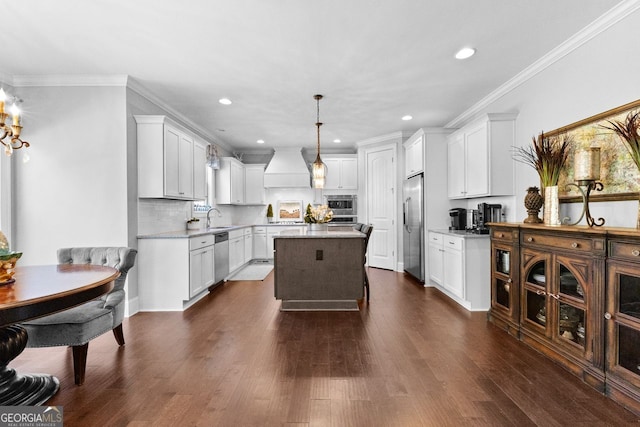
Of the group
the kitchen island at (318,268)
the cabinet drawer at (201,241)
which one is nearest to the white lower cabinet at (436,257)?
the kitchen island at (318,268)

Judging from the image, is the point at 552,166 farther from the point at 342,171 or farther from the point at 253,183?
the point at 253,183

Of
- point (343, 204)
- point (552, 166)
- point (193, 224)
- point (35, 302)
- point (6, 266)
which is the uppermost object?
point (552, 166)

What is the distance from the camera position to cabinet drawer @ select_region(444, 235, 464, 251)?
12.9 feet

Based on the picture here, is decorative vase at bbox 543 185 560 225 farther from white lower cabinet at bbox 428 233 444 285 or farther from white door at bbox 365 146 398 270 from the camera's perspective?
white door at bbox 365 146 398 270

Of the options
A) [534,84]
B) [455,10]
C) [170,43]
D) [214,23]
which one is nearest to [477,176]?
[534,84]

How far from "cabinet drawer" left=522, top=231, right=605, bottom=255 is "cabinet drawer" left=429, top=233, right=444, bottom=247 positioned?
169 centimetres

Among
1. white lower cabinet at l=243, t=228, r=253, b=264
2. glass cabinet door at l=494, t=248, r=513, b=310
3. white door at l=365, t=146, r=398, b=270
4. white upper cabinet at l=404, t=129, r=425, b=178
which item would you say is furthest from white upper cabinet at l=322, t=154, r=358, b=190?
glass cabinet door at l=494, t=248, r=513, b=310

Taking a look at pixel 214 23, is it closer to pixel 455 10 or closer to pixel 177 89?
pixel 177 89

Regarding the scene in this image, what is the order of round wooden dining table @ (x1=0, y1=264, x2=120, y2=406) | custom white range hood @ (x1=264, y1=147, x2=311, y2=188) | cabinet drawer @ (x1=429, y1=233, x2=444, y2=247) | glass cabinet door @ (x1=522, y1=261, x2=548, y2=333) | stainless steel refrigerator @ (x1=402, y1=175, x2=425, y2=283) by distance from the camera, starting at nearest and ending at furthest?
round wooden dining table @ (x1=0, y1=264, x2=120, y2=406)
glass cabinet door @ (x1=522, y1=261, x2=548, y2=333)
cabinet drawer @ (x1=429, y1=233, x2=444, y2=247)
stainless steel refrigerator @ (x1=402, y1=175, x2=425, y2=283)
custom white range hood @ (x1=264, y1=147, x2=311, y2=188)

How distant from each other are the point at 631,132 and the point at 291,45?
2719mm

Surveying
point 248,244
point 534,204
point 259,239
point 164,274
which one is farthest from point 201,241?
point 534,204

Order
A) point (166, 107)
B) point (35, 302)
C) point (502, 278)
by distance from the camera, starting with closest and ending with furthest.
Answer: point (35, 302), point (502, 278), point (166, 107)

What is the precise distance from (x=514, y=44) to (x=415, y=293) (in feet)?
10.6

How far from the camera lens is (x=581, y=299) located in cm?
225
